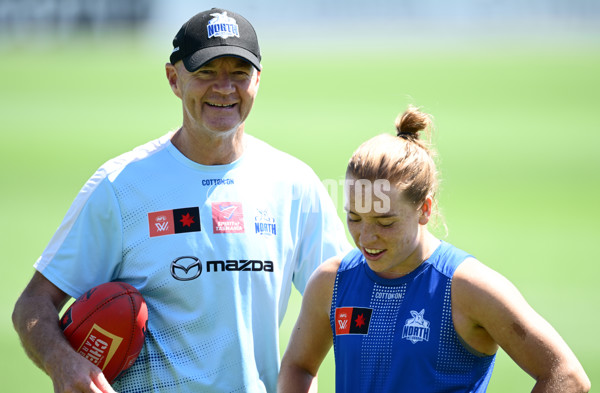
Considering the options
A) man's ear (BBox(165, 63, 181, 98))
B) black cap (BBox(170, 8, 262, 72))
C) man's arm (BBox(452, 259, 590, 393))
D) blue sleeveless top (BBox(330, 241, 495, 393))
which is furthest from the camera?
man's ear (BBox(165, 63, 181, 98))

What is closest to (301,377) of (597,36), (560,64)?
(560,64)

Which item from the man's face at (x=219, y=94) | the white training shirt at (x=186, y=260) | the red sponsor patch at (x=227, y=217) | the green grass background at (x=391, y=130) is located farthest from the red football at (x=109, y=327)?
the green grass background at (x=391, y=130)

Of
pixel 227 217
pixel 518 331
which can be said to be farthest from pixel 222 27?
pixel 518 331

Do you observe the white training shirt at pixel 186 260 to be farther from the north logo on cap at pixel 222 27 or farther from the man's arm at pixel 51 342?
the north logo on cap at pixel 222 27

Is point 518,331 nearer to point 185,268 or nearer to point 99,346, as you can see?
point 185,268

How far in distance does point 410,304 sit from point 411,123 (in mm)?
659

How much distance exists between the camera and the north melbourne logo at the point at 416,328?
2627 mm

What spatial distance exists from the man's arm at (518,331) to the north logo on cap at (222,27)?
4.83 ft

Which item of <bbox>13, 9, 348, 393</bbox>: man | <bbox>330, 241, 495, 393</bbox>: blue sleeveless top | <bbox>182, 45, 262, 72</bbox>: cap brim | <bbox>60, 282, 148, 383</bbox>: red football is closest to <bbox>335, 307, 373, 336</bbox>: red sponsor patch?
<bbox>330, 241, 495, 393</bbox>: blue sleeveless top

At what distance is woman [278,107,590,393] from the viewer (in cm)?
251

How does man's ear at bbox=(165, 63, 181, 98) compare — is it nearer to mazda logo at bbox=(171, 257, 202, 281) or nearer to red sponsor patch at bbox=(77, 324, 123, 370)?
mazda logo at bbox=(171, 257, 202, 281)

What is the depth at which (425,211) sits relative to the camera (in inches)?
109

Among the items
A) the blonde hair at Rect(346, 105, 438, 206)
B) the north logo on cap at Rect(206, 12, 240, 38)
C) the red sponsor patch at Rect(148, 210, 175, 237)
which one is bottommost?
the red sponsor patch at Rect(148, 210, 175, 237)

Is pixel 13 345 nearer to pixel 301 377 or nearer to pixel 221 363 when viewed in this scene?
pixel 221 363
